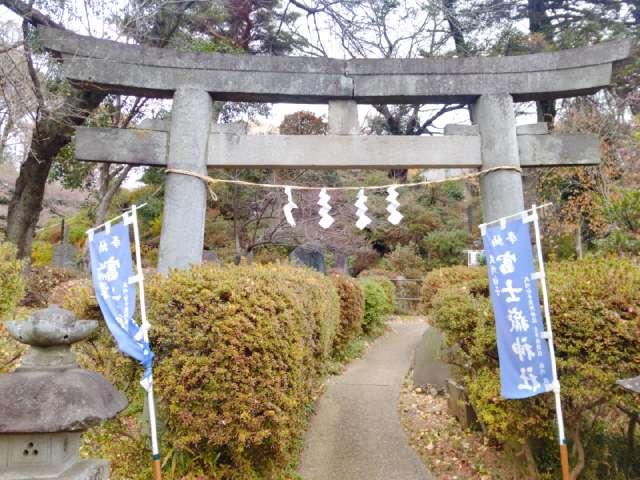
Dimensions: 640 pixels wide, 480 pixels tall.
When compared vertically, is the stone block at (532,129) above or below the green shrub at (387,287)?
above

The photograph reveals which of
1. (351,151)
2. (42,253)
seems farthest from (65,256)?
(351,151)

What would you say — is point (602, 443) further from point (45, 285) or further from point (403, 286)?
point (403, 286)

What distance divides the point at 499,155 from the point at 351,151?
6.20ft

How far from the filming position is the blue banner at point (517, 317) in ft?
11.3

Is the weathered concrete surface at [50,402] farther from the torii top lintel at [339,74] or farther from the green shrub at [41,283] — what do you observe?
the green shrub at [41,283]

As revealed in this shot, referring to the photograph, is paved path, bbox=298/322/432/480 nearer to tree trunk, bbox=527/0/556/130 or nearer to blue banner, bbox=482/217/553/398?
blue banner, bbox=482/217/553/398

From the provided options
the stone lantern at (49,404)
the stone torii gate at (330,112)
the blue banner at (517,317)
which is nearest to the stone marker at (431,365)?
the stone torii gate at (330,112)

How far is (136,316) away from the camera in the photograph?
13.0 feet

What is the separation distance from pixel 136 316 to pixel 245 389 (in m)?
1.33

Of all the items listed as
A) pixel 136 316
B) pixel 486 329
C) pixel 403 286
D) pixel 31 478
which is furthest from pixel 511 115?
pixel 403 286

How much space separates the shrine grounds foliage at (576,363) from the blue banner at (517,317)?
0.22 m

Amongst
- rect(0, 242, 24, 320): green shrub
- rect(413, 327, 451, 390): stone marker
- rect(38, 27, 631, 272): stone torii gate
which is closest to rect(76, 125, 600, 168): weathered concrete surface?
rect(38, 27, 631, 272): stone torii gate

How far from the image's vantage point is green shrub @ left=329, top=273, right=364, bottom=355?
9.52m

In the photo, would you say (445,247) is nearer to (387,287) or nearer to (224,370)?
(387,287)
